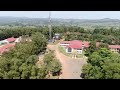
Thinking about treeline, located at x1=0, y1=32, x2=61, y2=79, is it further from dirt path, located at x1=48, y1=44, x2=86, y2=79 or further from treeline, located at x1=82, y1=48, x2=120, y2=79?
treeline, located at x1=82, y1=48, x2=120, y2=79

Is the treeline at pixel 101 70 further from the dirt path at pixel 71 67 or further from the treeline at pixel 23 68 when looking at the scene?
the treeline at pixel 23 68

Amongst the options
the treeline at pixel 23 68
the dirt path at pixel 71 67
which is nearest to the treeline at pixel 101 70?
the dirt path at pixel 71 67

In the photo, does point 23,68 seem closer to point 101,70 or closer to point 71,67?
point 101,70

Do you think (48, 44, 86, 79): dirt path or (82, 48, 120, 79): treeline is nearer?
(82, 48, 120, 79): treeline

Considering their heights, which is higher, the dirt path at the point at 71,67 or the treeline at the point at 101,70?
the treeline at the point at 101,70

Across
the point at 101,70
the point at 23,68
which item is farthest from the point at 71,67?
the point at 23,68

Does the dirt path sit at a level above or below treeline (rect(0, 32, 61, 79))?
below

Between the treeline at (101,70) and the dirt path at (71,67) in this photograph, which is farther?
the dirt path at (71,67)

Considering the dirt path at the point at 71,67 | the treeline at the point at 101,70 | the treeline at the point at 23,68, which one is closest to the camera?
the treeline at the point at 101,70

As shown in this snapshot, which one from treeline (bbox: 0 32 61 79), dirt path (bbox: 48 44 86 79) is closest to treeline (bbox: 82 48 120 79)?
dirt path (bbox: 48 44 86 79)
